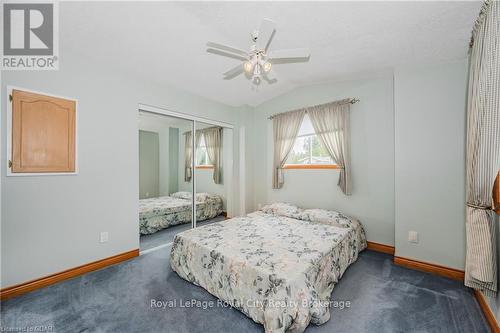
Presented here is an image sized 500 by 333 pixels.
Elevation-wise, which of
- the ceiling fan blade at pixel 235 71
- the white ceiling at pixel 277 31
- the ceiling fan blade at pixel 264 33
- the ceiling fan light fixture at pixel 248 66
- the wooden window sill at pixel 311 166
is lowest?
the wooden window sill at pixel 311 166

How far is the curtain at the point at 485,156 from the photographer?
56.4 inches

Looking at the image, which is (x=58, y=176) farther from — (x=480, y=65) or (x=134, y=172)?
(x=480, y=65)

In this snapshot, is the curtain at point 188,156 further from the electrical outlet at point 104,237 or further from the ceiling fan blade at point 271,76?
the ceiling fan blade at point 271,76

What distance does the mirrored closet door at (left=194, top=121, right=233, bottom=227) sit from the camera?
364 cm

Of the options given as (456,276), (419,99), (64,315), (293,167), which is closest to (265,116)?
(293,167)

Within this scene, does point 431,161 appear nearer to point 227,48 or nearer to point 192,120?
point 227,48

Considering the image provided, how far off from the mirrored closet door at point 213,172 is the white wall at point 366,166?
1455 millimetres

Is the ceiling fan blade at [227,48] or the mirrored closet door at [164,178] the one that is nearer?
the ceiling fan blade at [227,48]

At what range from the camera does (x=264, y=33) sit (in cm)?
164

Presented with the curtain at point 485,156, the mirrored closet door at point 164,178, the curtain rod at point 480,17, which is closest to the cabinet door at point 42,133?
the mirrored closet door at point 164,178

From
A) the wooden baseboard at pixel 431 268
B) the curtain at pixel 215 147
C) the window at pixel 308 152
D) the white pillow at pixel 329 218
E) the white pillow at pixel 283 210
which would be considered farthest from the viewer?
the curtain at pixel 215 147

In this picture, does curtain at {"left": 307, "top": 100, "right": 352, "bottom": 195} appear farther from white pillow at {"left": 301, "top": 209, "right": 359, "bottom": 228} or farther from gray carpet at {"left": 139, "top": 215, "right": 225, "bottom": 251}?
gray carpet at {"left": 139, "top": 215, "right": 225, "bottom": 251}

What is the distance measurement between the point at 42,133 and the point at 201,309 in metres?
2.41

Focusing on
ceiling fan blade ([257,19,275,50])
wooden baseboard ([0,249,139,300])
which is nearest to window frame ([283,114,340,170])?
ceiling fan blade ([257,19,275,50])
